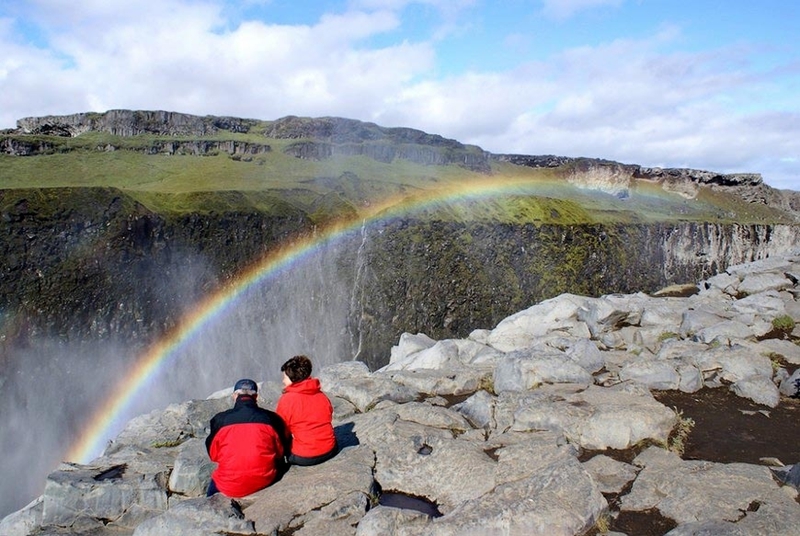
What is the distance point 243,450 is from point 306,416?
1083 mm

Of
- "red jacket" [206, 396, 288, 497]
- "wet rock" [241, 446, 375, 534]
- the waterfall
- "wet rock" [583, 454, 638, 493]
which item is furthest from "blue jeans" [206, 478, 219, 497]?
the waterfall

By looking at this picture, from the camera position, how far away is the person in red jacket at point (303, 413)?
806cm

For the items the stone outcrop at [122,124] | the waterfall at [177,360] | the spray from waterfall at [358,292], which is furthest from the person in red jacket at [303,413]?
the stone outcrop at [122,124]

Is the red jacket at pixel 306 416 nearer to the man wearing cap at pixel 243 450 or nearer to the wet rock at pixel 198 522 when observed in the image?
the man wearing cap at pixel 243 450

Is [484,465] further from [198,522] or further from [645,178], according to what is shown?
[645,178]

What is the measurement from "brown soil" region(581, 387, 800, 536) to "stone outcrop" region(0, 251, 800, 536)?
0.18 meters

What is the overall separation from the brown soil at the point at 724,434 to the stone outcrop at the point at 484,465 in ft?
0.60

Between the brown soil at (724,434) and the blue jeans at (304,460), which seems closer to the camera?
the brown soil at (724,434)

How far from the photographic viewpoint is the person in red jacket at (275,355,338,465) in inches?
317

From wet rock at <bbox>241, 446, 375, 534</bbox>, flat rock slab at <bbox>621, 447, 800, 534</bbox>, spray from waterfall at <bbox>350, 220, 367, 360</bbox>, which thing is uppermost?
flat rock slab at <bbox>621, 447, 800, 534</bbox>

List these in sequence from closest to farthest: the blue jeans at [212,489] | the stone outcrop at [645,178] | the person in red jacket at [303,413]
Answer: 1. the blue jeans at [212,489]
2. the person in red jacket at [303,413]
3. the stone outcrop at [645,178]

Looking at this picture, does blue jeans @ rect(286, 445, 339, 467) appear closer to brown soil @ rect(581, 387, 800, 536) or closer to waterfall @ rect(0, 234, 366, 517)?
brown soil @ rect(581, 387, 800, 536)

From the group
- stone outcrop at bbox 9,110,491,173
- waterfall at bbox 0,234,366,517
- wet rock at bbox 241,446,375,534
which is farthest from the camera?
stone outcrop at bbox 9,110,491,173

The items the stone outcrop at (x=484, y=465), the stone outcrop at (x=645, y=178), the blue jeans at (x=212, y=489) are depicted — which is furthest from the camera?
the stone outcrop at (x=645, y=178)
